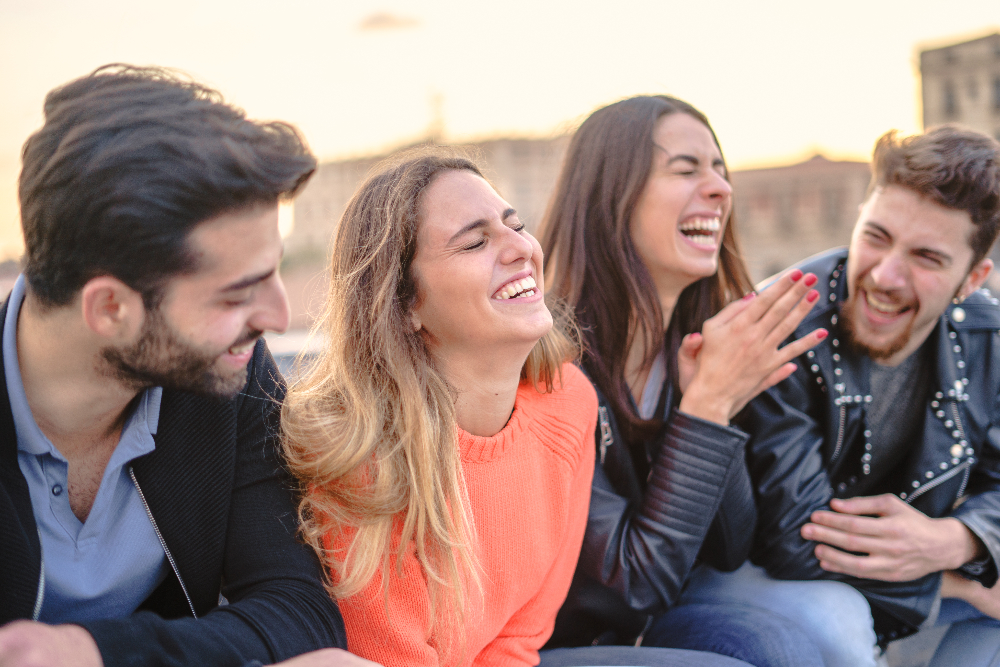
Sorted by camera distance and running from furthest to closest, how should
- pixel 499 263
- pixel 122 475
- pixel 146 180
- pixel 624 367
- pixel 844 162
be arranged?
pixel 844 162, pixel 624 367, pixel 499 263, pixel 122 475, pixel 146 180

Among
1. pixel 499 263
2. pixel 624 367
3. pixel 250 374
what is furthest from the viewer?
pixel 624 367

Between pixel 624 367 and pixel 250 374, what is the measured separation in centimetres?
130

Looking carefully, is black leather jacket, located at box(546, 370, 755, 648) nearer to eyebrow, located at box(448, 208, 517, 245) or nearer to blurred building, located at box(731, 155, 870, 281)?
eyebrow, located at box(448, 208, 517, 245)

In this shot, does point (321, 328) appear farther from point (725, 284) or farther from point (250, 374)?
point (725, 284)

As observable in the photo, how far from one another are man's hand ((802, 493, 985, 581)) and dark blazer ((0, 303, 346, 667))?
1.65m

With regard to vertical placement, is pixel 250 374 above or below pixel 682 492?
above

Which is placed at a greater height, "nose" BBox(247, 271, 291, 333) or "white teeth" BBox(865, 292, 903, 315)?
"nose" BBox(247, 271, 291, 333)

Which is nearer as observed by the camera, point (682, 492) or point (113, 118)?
point (113, 118)

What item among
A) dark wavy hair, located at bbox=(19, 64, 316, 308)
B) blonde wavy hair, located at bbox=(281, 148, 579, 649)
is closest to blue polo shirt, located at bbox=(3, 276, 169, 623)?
dark wavy hair, located at bbox=(19, 64, 316, 308)

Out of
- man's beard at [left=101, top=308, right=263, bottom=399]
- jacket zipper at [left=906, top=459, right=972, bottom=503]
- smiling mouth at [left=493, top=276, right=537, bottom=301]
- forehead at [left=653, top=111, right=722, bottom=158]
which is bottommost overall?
jacket zipper at [left=906, top=459, right=972, bottom=503]

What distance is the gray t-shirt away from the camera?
3.07 meters

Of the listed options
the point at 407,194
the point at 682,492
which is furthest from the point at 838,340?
the point at 407,194

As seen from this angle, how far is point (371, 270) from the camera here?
86.9 inches

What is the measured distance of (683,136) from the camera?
9.67ft
